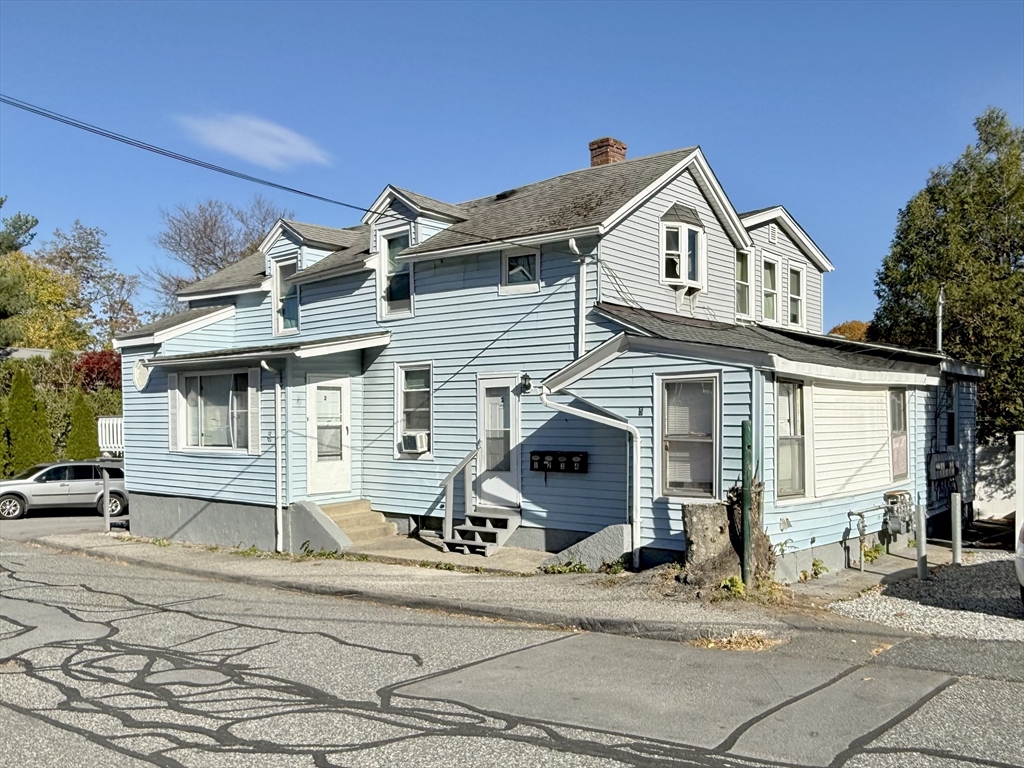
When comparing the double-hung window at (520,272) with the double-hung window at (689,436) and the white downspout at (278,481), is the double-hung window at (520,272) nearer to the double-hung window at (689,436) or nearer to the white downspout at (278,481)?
the double-hung window at (689,436)

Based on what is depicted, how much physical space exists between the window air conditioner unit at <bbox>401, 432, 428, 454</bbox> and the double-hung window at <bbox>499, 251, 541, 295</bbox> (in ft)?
10.0

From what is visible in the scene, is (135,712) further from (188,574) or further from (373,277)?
(373,277)

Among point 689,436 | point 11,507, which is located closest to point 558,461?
Answer: point 689,436

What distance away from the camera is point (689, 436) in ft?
41.0

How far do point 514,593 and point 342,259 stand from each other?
363 inches

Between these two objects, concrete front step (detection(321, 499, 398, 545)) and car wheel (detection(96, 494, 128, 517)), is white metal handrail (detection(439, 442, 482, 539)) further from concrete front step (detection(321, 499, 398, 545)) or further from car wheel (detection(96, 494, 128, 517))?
car wheel (detection(96, 494, 128, 517))

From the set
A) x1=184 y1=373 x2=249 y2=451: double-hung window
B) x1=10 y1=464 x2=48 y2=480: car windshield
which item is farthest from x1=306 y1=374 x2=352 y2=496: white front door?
x1=10 y1=464 x2=48 y2=480: car windshield

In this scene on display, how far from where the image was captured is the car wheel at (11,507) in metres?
23.7

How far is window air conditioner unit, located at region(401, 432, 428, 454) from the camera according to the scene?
16578mm

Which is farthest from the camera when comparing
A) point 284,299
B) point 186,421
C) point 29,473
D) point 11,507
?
point 29,473

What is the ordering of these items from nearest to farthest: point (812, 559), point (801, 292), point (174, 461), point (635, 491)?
point (812, 559) → point (635, 491) → point (174, 461) → point (801, 292)

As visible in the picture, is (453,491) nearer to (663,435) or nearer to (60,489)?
(663,435)

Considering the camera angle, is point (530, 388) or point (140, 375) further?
point (140, 375)

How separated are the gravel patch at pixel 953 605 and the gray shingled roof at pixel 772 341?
3177 millimetres
